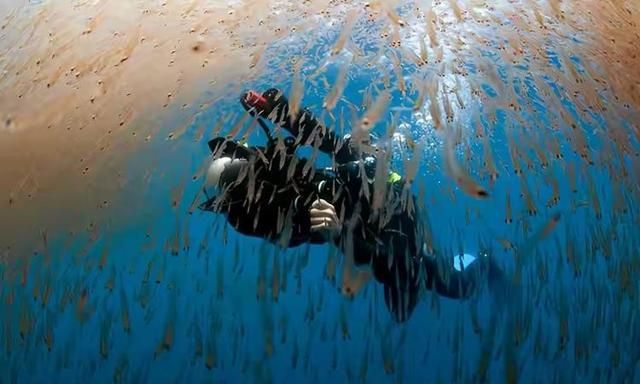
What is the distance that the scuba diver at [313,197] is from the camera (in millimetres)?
3215

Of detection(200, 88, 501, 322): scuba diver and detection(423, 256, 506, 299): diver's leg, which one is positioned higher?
detection(200, 88, 501, 322): scuba diver

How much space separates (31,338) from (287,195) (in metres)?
2.75

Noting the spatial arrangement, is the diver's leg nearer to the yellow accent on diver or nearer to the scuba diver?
the scuba diver

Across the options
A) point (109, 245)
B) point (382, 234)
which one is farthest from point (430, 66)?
point (109, 245)

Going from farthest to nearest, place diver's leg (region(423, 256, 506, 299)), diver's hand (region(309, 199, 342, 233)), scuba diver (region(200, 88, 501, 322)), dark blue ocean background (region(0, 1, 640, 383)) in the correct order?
diver's leg (region(423, 256, 506, 299)) → diver's hand (region(309, 199, 342, 233)) → dark blue ocean background (region(0, 1, 640, 383)) → scuba diver (region(200, 88, 501, 322))

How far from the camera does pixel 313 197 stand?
11.5ft

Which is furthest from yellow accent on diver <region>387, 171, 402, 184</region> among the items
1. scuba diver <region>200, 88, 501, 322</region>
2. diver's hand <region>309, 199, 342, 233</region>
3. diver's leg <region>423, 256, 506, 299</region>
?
diver's leg <region>423, 256, 506, 299</region>

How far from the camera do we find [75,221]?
3.87 m

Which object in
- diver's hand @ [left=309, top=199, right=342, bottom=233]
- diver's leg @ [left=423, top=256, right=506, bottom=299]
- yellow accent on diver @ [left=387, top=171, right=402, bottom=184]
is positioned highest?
yellow accent on diver @ [left=387, top=171, right=402, bottom=184]

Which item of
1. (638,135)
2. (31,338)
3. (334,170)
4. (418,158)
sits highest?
(418,158)

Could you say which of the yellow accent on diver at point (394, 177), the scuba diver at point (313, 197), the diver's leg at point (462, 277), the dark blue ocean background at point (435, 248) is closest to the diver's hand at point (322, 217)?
the scuba diver at point (313, 197)

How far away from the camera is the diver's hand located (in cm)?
351

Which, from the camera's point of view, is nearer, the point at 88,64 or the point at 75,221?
the point at 88,64

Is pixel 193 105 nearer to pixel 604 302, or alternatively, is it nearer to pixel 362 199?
pixel 362 199
